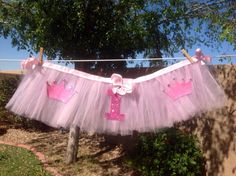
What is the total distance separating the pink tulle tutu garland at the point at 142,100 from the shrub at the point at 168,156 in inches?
93.2

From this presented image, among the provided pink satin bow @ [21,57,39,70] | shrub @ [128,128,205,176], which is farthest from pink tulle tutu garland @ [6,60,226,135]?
shrub @ [128,128,205,176]

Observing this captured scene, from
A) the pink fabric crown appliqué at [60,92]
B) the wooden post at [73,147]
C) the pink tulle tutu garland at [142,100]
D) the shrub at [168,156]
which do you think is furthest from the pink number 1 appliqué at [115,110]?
the wooden post at [73,147]

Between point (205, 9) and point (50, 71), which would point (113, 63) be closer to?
point (205, 9)

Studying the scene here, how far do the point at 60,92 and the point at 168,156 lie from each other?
2.99m

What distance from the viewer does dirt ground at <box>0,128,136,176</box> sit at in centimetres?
788

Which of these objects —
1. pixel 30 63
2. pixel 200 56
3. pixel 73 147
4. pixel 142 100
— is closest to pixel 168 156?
pixel 142 100

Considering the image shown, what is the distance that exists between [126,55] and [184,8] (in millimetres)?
1776

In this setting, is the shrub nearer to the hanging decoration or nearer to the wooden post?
the wooden post

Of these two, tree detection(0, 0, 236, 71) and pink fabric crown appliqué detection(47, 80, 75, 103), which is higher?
tree detection(0, 0, 236, 71)

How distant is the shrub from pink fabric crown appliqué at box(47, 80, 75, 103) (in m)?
2.77

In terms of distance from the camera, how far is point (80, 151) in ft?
31.1

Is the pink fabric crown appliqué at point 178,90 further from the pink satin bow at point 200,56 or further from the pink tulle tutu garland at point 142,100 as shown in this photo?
the pink satin bow at point 200,56

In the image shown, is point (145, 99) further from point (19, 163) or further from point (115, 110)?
point (19, 163)

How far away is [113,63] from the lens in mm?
8898
